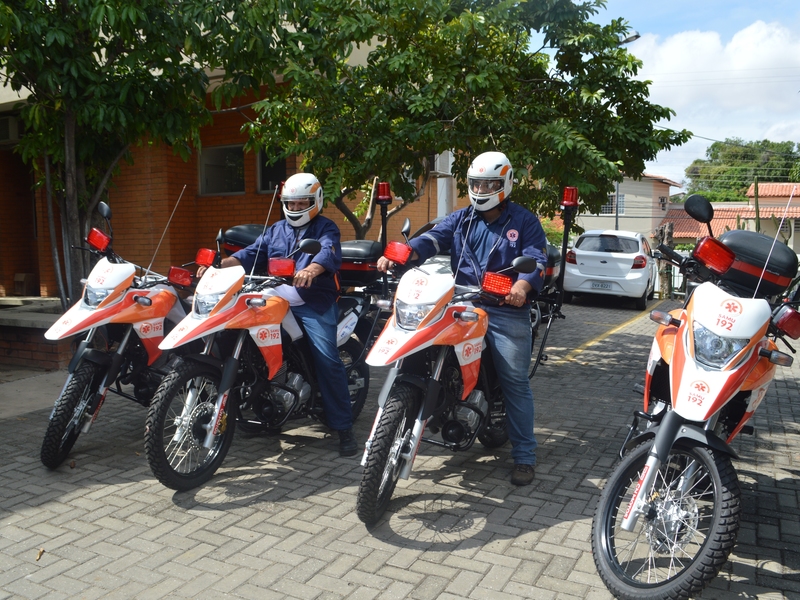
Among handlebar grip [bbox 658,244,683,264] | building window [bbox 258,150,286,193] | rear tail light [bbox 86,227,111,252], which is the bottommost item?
handlebar grip [bbox 658,244,683,264]

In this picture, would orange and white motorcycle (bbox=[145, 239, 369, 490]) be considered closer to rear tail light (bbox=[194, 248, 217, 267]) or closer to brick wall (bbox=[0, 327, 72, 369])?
rear tail light (bbox=[194, 248, 217, 267])

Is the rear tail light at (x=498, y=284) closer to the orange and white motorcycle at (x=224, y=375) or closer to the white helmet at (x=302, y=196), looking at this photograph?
the orange and white motorcycle at (x=224, y=375)

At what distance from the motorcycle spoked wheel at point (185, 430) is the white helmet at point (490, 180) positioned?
2.00 m

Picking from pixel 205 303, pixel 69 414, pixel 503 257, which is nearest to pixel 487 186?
pixel 503 257

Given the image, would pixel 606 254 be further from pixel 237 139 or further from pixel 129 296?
pixel 129 296

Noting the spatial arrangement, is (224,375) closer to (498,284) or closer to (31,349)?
(498,284)

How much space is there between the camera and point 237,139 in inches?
462

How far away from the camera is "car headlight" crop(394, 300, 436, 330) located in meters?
4.07

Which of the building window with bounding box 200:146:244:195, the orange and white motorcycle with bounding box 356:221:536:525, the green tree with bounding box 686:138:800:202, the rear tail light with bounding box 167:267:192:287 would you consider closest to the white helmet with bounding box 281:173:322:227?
the rear tail light with bounding box 167:267:192:287

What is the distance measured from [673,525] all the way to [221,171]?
34.0 feet

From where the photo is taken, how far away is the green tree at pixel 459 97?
7.50 meters

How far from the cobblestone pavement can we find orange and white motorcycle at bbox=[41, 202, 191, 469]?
39 centimetres

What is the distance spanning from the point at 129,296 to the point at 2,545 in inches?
70.6

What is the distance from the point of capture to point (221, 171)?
12.2 m
